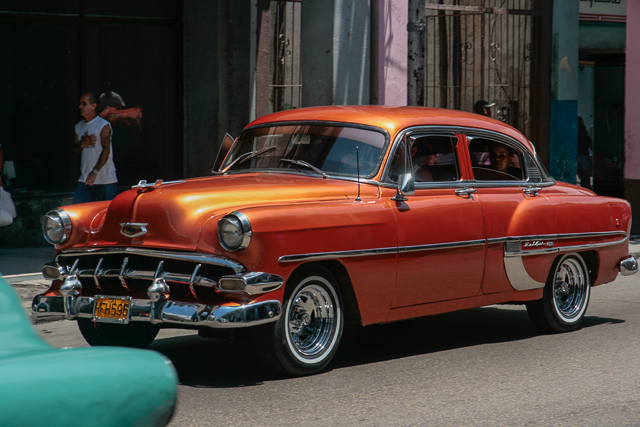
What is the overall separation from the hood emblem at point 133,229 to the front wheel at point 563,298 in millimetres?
3370

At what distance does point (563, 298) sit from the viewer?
7.53 meters

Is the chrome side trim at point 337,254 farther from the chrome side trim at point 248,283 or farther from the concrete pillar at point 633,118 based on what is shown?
the concrete pillar at point 633,118

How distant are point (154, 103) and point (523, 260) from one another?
7446 millimetres

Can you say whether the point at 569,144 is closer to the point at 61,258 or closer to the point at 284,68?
the point at 284,68

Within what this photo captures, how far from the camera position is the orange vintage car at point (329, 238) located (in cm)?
525

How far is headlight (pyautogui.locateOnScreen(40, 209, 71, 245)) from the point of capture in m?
5.88

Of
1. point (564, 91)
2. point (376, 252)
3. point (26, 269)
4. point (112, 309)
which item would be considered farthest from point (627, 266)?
point (564, 91)

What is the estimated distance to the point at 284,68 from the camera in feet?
44.4

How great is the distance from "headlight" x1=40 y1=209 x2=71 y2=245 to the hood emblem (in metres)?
0.49

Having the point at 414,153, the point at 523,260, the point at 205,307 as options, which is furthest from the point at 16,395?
the point at 523,260

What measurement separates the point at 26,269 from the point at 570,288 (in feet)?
18.8

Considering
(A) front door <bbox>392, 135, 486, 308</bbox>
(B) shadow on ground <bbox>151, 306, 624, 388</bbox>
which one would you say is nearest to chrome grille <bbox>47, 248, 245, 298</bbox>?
(B) shadow on ground <bbox>151, 306, 624, 388</bbox>

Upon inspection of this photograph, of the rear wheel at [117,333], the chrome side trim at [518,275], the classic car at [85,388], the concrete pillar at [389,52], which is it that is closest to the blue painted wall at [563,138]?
the concrete pillar at [389,52]

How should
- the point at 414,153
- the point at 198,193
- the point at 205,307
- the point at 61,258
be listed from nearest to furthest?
the point at 205,307 → the point at 198,193 → the point at 61,258 → the point at 414,153
